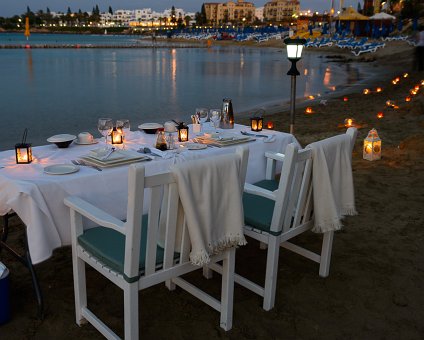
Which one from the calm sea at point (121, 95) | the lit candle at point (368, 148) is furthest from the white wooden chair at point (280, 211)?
the calm sea at point (121, 95)

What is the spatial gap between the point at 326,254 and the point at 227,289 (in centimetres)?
91

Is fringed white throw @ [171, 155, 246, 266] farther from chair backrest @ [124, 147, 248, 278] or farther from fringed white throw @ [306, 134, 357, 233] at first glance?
fringed white throw @ [306, 134, 357, 233]

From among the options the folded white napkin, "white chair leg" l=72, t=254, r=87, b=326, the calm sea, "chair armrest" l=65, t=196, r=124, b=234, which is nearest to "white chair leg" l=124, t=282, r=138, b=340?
"chair armrest" l=65, t=196, r=124, b=234

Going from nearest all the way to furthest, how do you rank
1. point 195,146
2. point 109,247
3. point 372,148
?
A: point 109,247, point 195,146, point 372,148

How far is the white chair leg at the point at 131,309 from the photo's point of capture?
2.12 meters

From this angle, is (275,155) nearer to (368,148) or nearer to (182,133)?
(182,133)

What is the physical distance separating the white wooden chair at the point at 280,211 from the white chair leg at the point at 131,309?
2.66 ft

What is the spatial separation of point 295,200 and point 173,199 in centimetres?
91

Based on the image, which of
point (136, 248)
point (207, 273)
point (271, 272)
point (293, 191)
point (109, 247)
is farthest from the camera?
point (207, 273)

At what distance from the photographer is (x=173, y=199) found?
206cm

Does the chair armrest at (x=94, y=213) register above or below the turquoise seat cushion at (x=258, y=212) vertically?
above

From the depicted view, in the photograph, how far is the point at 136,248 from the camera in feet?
6.72

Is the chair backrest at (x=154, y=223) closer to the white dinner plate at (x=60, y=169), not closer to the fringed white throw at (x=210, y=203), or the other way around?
the fringed white throw at (x=210, y=203)

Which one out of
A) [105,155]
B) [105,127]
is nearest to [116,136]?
[105,127]
